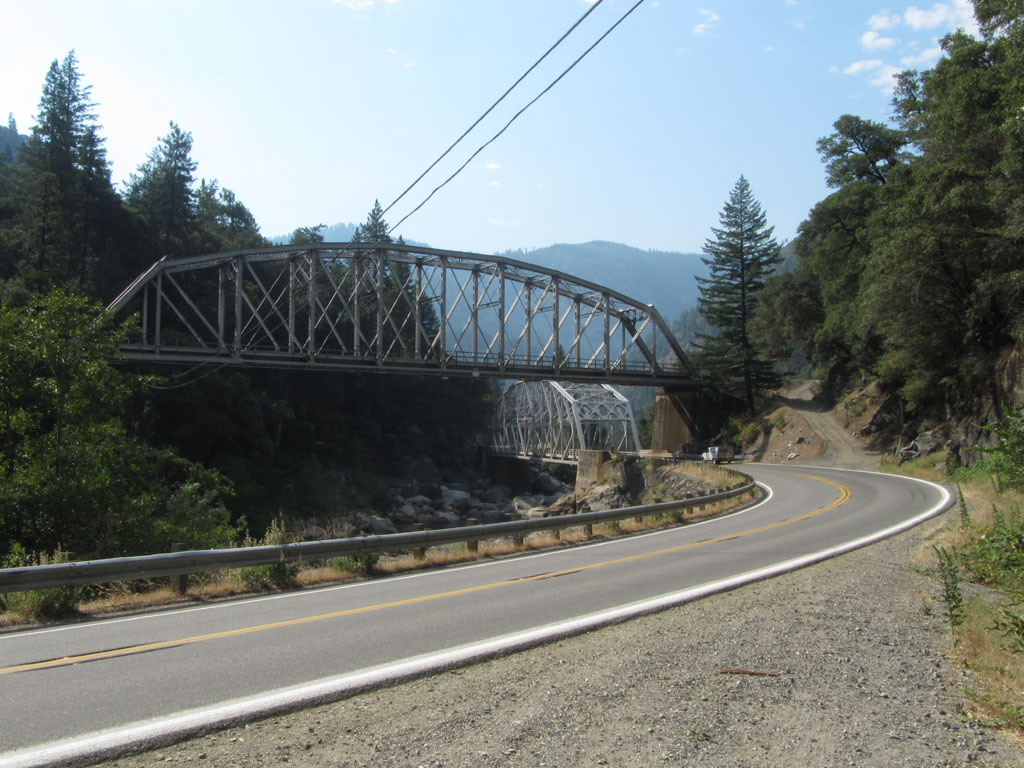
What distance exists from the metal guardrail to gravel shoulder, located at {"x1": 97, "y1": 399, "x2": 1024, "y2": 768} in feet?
18.3

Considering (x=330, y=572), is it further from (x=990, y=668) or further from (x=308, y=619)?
(x=990, y=668)

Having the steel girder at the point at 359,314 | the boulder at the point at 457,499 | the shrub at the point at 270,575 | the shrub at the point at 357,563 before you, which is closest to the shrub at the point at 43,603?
the shrub at the point at 270,575

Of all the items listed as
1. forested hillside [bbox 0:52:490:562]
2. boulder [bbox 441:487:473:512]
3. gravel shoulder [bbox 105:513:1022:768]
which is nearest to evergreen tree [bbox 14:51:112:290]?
forested hillside [bbox 0:52:490:562]

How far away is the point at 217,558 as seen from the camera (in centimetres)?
1075

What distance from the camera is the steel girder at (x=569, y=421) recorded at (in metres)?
70.7

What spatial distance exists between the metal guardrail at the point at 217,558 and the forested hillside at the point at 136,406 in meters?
2.61

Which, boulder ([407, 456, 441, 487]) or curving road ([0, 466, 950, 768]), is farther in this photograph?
boulder ([407, 456, 441, 487])

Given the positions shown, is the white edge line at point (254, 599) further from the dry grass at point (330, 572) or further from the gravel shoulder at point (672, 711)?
Result: the gravel shoulder at point (672, 711)

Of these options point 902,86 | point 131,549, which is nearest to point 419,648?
point 131,549

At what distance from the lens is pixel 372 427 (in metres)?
81.2

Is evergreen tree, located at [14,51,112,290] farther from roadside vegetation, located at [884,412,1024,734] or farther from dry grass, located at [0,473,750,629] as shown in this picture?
roadside vegetation, located at [884,412,1024,734]

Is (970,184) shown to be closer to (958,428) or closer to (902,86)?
(958,428)

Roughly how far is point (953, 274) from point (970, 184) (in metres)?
6.10

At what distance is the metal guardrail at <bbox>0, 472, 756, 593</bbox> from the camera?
9078mm
